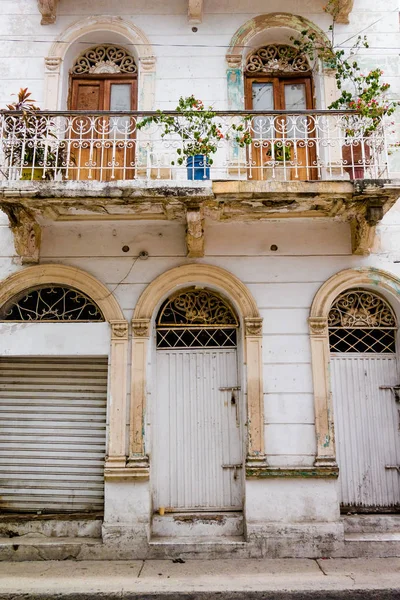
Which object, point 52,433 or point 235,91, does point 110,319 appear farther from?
point 235,91

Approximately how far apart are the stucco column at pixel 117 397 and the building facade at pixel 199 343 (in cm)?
2

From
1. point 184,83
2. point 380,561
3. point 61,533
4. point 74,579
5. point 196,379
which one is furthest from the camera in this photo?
point 184,83

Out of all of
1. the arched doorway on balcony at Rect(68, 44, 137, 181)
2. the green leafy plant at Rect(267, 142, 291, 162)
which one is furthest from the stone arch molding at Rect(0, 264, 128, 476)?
the green leafy plant at Rect(267, 142, 291, 162)

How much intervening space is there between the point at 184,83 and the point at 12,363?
462 centimetres

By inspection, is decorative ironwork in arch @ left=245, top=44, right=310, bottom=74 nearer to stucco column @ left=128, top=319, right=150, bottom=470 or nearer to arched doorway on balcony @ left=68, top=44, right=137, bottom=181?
arched doorway on balcony @ left=68, top=44, right=137, bottom=181

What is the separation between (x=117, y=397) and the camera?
5926 millimetres

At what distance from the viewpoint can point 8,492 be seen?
6.05 m

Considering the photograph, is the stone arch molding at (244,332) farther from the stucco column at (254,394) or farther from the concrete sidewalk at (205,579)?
the concrete sidewalk at (205,579)

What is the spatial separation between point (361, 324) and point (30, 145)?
16.2 ft

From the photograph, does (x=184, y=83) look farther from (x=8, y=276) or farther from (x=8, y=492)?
(x=8, y=492)

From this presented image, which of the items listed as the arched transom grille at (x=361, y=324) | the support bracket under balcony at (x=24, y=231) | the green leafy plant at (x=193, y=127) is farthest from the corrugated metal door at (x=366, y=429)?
the support bracket under balcony at (x=24, y=231)

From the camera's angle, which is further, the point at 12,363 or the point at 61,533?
the point at 12,363

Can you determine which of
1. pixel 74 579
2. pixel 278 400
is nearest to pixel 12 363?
pixel 74 579

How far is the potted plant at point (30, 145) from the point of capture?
5883 millimetres
